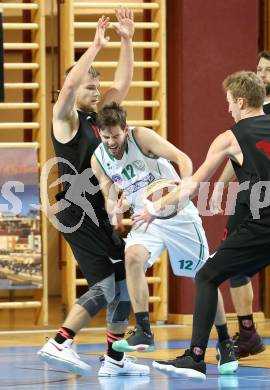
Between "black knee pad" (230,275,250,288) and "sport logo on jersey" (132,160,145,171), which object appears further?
"black knee pad" (230,275,250,288)

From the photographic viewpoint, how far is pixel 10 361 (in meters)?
7.64

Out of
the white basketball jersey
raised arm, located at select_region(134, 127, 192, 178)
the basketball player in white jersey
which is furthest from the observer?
the white basketball jersey

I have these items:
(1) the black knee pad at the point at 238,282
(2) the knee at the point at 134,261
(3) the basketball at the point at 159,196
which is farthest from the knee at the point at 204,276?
(1) the black knee pad at the point at 238,282

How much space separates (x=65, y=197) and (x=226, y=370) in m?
1.54

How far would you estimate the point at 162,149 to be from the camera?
651cm

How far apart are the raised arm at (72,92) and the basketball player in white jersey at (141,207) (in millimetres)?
245

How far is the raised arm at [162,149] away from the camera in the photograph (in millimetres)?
6375

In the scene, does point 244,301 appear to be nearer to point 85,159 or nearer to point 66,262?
point 85,159

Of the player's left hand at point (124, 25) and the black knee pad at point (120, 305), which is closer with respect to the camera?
the black knee pad at point (120, 305)

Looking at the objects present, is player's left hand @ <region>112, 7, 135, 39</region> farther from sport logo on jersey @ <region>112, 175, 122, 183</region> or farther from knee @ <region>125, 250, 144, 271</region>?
knee @ <region>125, 250, 144, 271</region>

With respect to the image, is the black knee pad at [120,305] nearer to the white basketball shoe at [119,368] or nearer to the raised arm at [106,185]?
the white basketball shoe at [119,368]

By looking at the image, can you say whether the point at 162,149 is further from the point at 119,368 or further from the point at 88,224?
the point at 119,368

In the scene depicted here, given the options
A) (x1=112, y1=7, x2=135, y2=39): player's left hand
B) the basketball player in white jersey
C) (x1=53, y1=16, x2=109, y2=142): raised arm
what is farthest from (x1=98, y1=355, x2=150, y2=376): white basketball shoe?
(x1=112, y1=7, x2=135, y2=39): player's left hand

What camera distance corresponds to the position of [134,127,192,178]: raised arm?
20.9 feet
